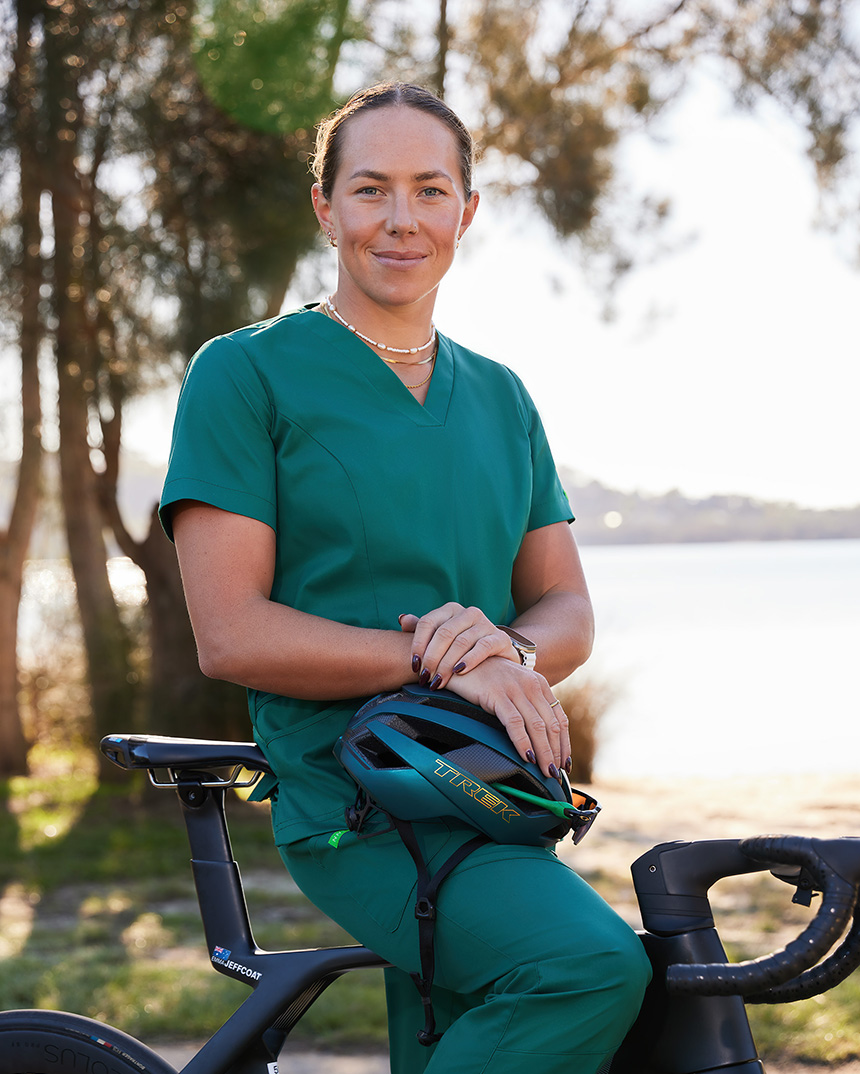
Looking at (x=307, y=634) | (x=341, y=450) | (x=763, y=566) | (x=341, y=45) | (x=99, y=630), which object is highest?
(x=341, y=45)

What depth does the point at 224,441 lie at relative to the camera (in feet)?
4.56

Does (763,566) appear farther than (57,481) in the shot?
Yes

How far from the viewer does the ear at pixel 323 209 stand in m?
1.59

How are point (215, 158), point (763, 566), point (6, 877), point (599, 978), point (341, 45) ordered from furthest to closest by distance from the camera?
point (763, 566) < point (215, 158) < point (341, 45) < point (6, 877) < point (599, 978)

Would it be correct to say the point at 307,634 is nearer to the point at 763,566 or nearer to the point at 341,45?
the point at 341,45

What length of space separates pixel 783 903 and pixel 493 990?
3996mm

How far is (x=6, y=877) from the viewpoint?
18.3ft

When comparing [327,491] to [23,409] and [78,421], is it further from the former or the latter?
[23,409]

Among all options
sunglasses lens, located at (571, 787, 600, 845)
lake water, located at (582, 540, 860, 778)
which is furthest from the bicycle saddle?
lake water, located at (582, 540, 860, 778)

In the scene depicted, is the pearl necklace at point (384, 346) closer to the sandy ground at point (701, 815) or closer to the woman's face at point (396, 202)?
the woman's face at point (396, 202)

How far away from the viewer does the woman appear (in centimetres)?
118

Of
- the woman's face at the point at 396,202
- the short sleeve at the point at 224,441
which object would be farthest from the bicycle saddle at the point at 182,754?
the woman's face at the point at 396,202

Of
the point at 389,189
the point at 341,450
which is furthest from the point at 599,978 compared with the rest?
the point at 389,189

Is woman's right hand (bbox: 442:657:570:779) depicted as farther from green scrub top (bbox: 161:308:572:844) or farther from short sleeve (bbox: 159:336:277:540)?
short sleeve (bbox: 159:336:277:540)
